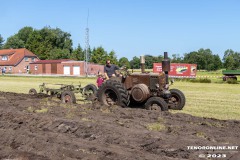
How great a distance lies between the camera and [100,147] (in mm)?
5711

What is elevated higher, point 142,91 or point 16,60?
point 16,60

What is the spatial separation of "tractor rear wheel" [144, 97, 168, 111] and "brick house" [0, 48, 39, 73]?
6091 cm

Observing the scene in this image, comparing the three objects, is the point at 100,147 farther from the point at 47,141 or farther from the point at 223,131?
the point at 223,131

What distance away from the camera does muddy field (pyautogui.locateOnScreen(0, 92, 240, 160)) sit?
5.34 metres

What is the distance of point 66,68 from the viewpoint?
60062 millimetres

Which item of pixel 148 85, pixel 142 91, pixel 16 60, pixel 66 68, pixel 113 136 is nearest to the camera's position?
pixel 113 136

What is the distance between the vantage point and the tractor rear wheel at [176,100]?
36.5 feet

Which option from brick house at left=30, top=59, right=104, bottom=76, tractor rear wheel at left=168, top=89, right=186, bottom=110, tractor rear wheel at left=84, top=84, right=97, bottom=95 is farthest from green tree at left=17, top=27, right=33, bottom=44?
tractor rear wheel at left=168, top=89, right=186, bottom=110

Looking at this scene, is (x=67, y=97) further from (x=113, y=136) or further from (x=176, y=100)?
(x=113, y=136)

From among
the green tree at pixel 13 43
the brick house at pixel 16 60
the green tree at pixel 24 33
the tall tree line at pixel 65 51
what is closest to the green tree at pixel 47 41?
the tall tree line at pixel 65 51

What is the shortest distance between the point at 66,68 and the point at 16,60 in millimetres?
14108

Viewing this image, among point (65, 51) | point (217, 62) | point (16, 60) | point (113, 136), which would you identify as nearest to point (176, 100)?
point (113, 136)

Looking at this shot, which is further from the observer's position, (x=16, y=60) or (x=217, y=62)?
(x=217, y=62)

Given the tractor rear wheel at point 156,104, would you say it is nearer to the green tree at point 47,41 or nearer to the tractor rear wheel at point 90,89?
the tractor rear wheel at point 90,89
